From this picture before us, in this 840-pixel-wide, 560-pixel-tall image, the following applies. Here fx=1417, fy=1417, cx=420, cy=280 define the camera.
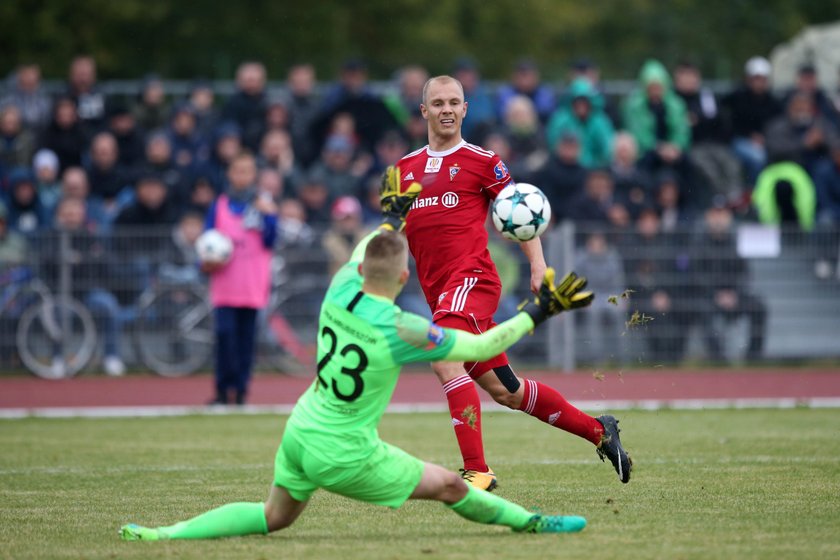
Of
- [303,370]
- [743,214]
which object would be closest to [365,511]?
[303,370]

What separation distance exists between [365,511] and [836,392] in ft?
30.8

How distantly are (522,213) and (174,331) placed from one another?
31.7 feet

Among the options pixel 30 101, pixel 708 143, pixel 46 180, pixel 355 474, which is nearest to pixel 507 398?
pixel 355 474

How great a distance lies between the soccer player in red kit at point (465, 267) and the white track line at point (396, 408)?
A: 18.5ft

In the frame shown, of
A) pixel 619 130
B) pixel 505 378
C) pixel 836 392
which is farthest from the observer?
pixel 619 130

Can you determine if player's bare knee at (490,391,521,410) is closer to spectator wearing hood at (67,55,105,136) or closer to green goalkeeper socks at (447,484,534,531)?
green goalkeeper socks at (447,484,534,531)

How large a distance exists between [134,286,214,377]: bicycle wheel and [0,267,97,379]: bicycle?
25.7 inches

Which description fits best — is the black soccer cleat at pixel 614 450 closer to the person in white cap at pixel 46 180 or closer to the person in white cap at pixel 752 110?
the person in white cap at pixel 46 180

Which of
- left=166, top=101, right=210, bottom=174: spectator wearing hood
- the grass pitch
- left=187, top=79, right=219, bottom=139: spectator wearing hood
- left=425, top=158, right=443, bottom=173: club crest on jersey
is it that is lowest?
the grass pitch

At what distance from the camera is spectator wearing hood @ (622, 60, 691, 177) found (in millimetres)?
19016

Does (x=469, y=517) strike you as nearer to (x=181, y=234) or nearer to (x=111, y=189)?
(x=181, y=234)

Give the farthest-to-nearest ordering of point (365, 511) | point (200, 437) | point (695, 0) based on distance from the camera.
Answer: point (695, 0)
point (200, 437)
point (365, 511)

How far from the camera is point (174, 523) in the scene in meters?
7.60

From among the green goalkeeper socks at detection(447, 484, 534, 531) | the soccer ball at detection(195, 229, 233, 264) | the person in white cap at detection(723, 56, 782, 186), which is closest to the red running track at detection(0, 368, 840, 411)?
the soccer ball at detection(195, 229, 233, 264)
